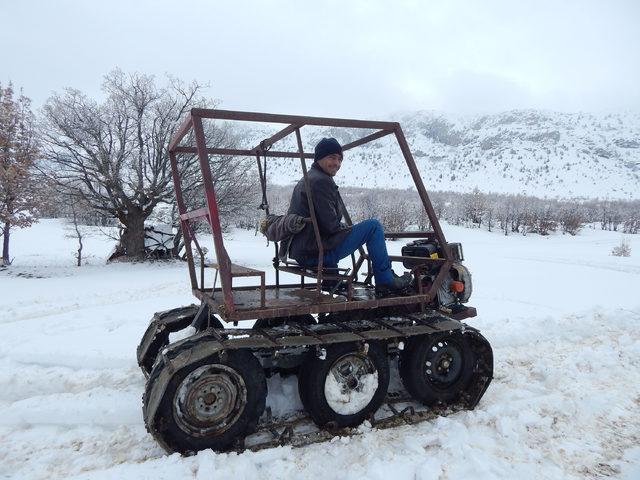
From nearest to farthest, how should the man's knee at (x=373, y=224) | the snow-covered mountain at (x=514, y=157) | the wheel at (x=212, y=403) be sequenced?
the wheel at (x=212, y=403), the man's knee at (x=373, y=224), the snow-covered mountain at (x=514, y=157)

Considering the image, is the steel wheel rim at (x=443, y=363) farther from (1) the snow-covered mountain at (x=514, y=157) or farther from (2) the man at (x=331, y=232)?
(1) the snow-covered mountain at (x=514, y=157)

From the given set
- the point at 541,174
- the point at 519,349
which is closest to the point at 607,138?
the point at 541,174

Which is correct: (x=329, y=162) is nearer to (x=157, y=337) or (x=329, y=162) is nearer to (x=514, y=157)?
(x=157, y=337)

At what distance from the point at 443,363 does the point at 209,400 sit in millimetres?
2209

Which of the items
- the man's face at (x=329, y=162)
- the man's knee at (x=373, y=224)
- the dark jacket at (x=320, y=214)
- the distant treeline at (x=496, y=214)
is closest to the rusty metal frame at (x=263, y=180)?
the dark jacket at (x=320, y=214)

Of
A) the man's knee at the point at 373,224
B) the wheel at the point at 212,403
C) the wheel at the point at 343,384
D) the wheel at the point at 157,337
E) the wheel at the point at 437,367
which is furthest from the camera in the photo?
the wheel at the point at 157,337

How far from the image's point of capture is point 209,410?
11.4 feet

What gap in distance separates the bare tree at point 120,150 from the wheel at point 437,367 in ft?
46.2

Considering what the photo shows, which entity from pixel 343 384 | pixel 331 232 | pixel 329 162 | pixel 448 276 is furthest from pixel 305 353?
pixel 448 276

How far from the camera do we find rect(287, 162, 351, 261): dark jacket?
13.9ft

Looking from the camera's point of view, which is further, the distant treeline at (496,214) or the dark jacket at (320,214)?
Answer: the distant treeline at (496,214)

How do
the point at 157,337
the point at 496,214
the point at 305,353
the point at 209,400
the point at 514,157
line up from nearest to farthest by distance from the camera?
1. the point at 209,400
2. the point at 305,353
3. the point at 157,337
4. the point at 496,214
5. the point at 514,157

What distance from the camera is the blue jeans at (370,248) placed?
4.35 m

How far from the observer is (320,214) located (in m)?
4.24
